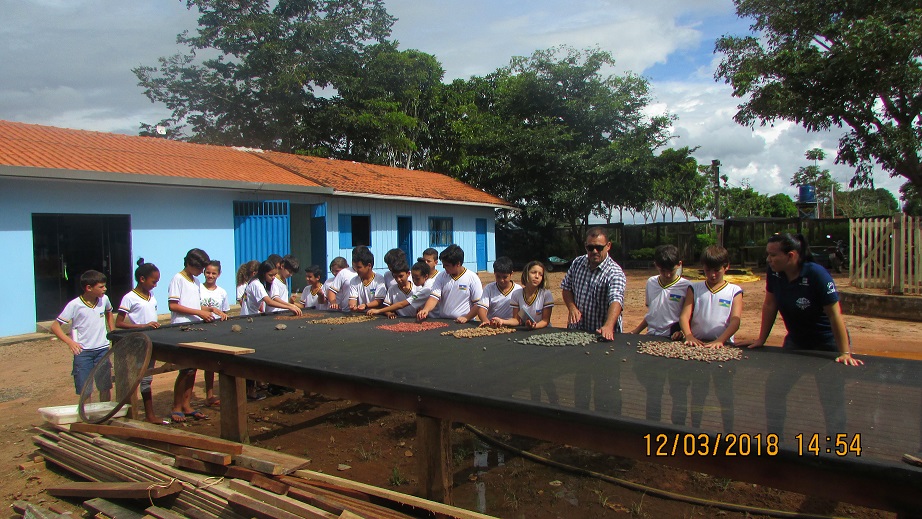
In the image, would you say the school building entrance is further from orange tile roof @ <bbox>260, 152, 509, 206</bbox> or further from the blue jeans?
the blue jeans

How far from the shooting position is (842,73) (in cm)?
1291

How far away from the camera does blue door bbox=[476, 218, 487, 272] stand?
751 inches

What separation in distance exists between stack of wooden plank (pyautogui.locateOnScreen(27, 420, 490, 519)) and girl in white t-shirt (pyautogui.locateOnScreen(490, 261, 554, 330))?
6.29ft

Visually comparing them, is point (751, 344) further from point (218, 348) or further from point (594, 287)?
point (218, 348)

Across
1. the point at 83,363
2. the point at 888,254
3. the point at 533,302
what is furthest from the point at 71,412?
the point at 888,254

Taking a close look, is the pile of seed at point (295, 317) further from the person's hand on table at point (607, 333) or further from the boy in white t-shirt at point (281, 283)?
the person's hand on table at point (607, 333)

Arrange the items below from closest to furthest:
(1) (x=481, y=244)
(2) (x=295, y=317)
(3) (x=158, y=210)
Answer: (2) (x=295, y=317) < (3) (x=158, y=210) < (1) (x=481, y=244)

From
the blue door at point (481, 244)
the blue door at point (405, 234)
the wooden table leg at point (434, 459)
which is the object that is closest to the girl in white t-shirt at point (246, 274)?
the wooden table leg at point (434, 459)

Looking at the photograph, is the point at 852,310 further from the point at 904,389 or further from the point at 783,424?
the point at 783,424

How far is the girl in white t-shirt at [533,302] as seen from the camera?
4.57m

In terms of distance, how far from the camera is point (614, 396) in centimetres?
257

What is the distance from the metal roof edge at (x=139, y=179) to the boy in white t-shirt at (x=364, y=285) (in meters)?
5.79

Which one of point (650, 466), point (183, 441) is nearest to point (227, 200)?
point (183, 441)

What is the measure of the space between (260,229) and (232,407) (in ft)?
28.0
